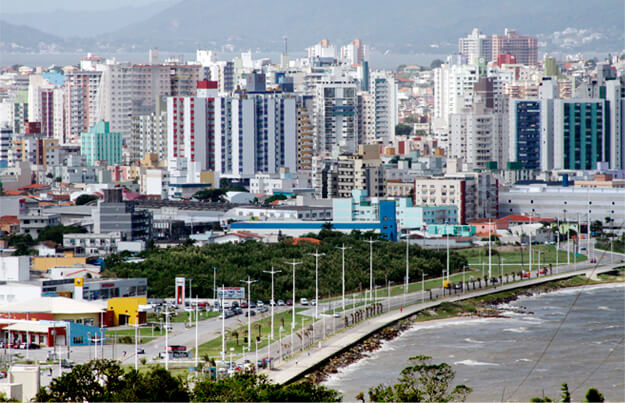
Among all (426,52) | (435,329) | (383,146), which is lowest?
(435,329)

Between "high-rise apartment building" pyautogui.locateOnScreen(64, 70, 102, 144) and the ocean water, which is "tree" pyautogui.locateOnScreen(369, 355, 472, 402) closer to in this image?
the ocean water

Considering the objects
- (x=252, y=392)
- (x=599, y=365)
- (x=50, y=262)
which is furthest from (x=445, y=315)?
(x=252, y=392)

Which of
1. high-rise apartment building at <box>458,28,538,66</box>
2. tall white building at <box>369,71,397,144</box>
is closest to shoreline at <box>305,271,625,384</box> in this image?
tall white building at <box>369,71,397,144</box>

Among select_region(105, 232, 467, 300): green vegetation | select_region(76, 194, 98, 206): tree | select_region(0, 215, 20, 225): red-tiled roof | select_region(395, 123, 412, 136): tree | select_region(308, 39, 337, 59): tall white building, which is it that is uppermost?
select_region(308, 39, 337, 59): tall white building

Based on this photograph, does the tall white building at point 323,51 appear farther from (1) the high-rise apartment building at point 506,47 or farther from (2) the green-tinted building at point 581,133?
(2) the green-tinted building at point 581,133

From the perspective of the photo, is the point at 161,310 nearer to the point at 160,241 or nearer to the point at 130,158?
the point at 160,241

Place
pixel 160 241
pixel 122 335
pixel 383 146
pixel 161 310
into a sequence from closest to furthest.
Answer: pixel 122 335, pixel 161 310, pixel 160 241, pixel 383 146

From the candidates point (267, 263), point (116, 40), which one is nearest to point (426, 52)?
point (116, 40)
